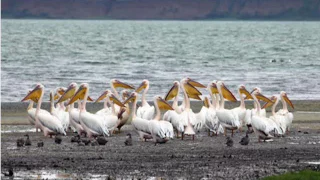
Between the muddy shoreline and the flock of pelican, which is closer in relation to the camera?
the muddy shoreline

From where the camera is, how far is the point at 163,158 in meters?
13.5

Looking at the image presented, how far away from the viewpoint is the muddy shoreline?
39.4ft

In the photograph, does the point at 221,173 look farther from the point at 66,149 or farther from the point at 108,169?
the point at 66,149

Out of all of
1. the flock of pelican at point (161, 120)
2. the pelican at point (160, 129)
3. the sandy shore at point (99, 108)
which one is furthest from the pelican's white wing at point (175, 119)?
the sandy shore at point (99, 108)

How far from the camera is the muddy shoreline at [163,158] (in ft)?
39.4

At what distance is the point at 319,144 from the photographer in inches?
604

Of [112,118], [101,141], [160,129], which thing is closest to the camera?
[101,141]

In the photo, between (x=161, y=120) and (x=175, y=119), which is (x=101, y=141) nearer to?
(x=175, y=119)

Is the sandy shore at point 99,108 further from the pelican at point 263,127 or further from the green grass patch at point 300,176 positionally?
the green grass patch at point 300,176

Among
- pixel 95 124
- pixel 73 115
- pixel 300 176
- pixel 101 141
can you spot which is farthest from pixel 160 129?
pixel 300 176

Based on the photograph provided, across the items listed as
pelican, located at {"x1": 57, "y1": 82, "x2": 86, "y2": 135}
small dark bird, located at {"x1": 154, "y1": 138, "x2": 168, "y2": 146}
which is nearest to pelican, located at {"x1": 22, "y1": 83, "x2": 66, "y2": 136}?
pelican, located at {"x1": 57, "y1": 82, "x2": 86, "y2": 135}

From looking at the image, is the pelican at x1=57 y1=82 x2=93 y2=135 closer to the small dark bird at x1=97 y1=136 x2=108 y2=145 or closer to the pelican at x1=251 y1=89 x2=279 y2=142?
the small dark bird at x1=97 y1=136 x2=108 y2=145

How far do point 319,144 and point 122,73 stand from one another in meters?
25.1

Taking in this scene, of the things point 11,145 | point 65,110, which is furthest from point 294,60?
point 11,145
